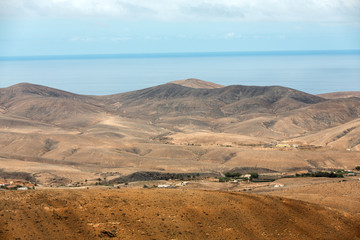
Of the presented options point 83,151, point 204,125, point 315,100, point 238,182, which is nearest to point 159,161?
point 83,151

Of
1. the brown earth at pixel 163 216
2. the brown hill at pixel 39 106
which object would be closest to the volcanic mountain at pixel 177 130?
the brown hill at pixel 39 106

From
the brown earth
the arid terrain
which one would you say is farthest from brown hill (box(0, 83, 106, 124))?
the brown earth

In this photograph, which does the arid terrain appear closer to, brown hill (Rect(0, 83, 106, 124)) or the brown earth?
the brown earth

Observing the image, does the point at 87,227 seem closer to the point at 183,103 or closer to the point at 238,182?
the point at 238,182

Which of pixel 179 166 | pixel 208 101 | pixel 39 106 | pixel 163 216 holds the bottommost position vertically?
pixel 179 166

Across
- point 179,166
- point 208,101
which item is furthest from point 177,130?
point 179,166

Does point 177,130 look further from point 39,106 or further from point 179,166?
point 179,166

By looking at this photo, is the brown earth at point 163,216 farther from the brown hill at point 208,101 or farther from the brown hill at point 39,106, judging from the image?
the brown hill at point 208,101
